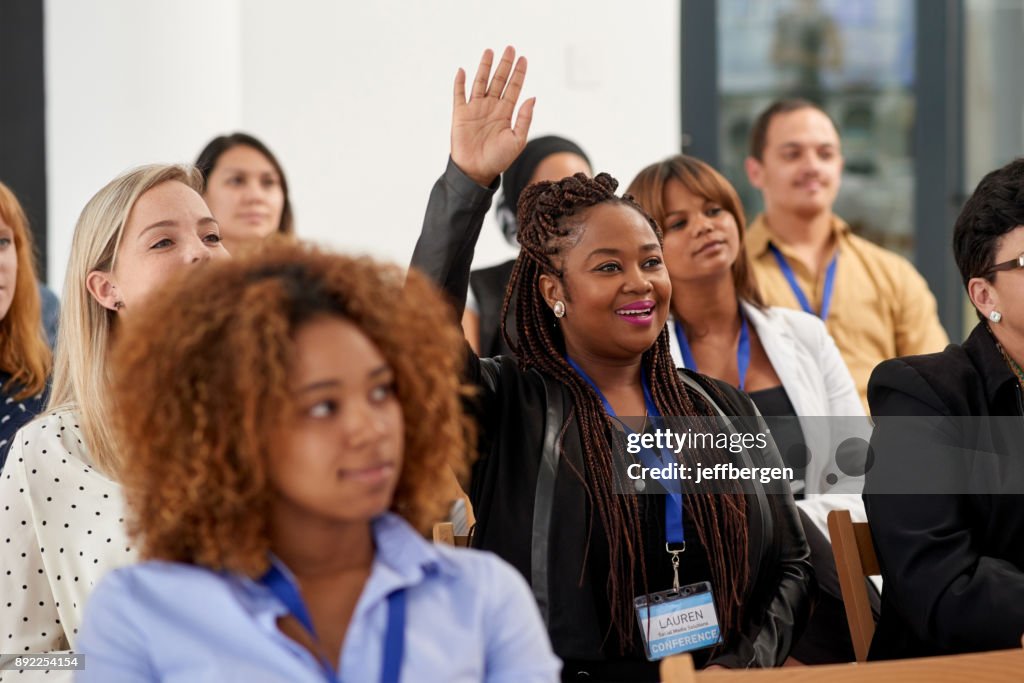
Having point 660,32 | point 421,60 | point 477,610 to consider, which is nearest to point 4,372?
point 477,610

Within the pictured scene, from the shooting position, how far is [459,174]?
85.4 inches

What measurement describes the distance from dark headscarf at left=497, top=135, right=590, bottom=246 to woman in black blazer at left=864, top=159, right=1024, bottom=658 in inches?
68.2

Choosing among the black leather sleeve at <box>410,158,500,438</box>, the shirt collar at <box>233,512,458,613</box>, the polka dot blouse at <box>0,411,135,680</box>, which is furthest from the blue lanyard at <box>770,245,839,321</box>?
the shirt collar at <box>233,512,458,613</box>

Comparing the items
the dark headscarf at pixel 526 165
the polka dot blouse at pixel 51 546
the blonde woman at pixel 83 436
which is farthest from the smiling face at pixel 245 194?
the polka dot blouse at pixel 51 546

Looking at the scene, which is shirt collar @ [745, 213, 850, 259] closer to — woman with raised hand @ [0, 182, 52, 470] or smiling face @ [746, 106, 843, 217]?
smiling face @ [746, 106, 843, 217]

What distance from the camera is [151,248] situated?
2.28 meters

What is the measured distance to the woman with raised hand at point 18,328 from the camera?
2.74 m

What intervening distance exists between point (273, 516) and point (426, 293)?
35cm

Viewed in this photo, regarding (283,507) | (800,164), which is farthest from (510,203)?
(283,507)

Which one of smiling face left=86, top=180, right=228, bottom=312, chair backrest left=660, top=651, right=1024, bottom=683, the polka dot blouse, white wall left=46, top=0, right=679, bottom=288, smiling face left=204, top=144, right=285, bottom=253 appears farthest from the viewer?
white wall left=46, top=0, right=679, bottom=288

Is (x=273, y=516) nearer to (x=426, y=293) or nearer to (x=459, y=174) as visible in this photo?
(x=426, y=293)

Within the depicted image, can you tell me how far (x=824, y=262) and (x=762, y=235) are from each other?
0.24 metres

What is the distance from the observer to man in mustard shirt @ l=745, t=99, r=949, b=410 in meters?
4.07

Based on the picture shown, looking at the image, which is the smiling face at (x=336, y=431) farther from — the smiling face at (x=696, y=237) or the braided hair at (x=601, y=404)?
the smiling face at (x=696, y=237)
